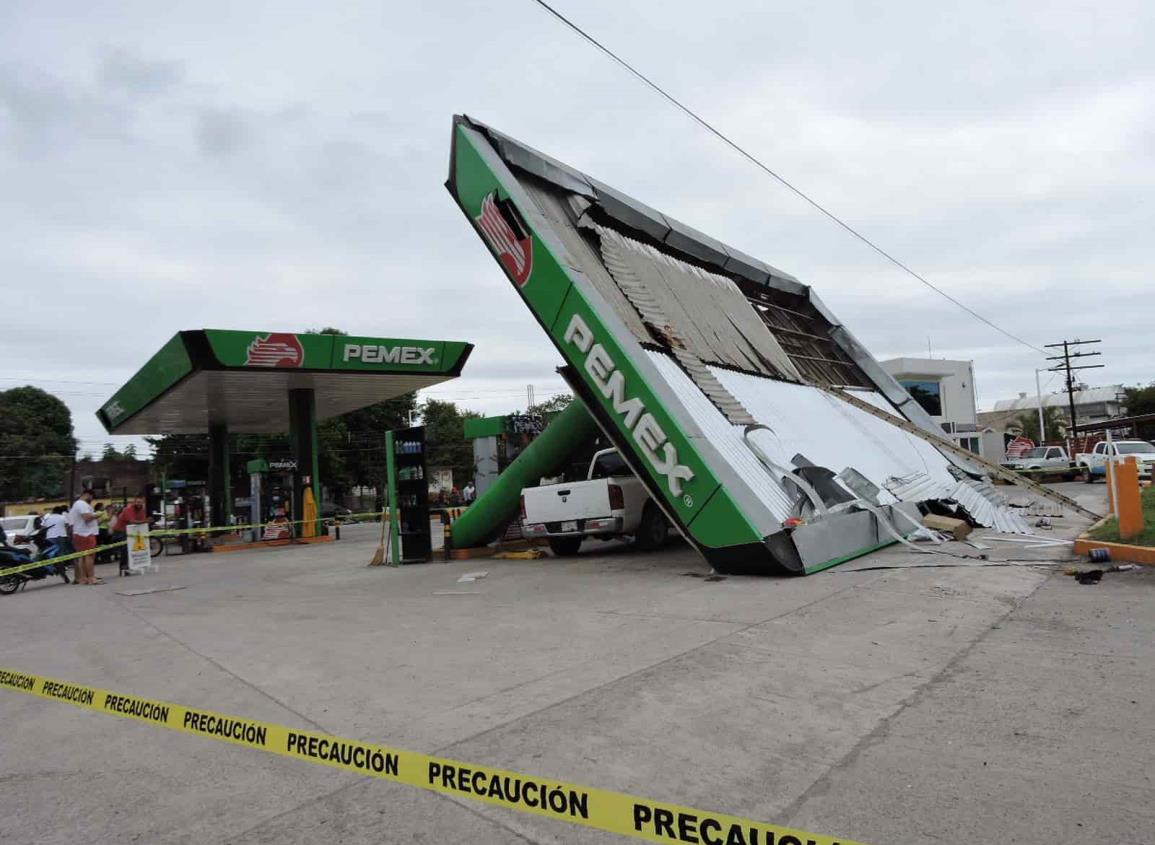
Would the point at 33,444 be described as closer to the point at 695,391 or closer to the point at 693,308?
the point at 693,308

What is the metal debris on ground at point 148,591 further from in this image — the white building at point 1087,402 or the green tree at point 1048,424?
the white building at point 1087,402

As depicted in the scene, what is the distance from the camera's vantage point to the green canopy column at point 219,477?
28656mm

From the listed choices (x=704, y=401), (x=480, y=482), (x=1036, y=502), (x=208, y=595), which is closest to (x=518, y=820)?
(x=704, y=401)

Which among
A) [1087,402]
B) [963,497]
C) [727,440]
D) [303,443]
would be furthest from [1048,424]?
[727,440]

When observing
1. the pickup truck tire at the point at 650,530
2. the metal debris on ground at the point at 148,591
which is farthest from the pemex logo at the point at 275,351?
the pickup truck tire at the point at 650,530

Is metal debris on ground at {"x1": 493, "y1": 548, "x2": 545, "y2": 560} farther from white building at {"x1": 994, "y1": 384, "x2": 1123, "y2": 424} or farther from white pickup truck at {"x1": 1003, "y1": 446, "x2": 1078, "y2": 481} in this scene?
white building at {"x1": 994, "y1": 384, "x2": 1123, "y2": 424}

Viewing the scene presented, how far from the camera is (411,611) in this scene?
8.85 m

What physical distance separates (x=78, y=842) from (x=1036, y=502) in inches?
762

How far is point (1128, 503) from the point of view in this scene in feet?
30.6

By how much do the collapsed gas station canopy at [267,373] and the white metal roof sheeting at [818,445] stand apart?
1183cm

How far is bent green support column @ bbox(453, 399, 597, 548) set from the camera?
13641 mm

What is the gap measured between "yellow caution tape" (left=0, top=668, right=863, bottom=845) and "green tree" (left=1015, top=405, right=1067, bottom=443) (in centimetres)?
8006

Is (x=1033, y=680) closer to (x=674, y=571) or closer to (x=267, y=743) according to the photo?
(x=267, y=743)

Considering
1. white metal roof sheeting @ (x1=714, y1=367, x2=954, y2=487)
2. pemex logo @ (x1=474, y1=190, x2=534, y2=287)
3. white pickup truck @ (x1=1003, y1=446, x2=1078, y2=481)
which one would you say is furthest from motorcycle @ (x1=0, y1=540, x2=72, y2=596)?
white pickup truck @ (x1=1003, y1=446, x2=1078, y2=481)
